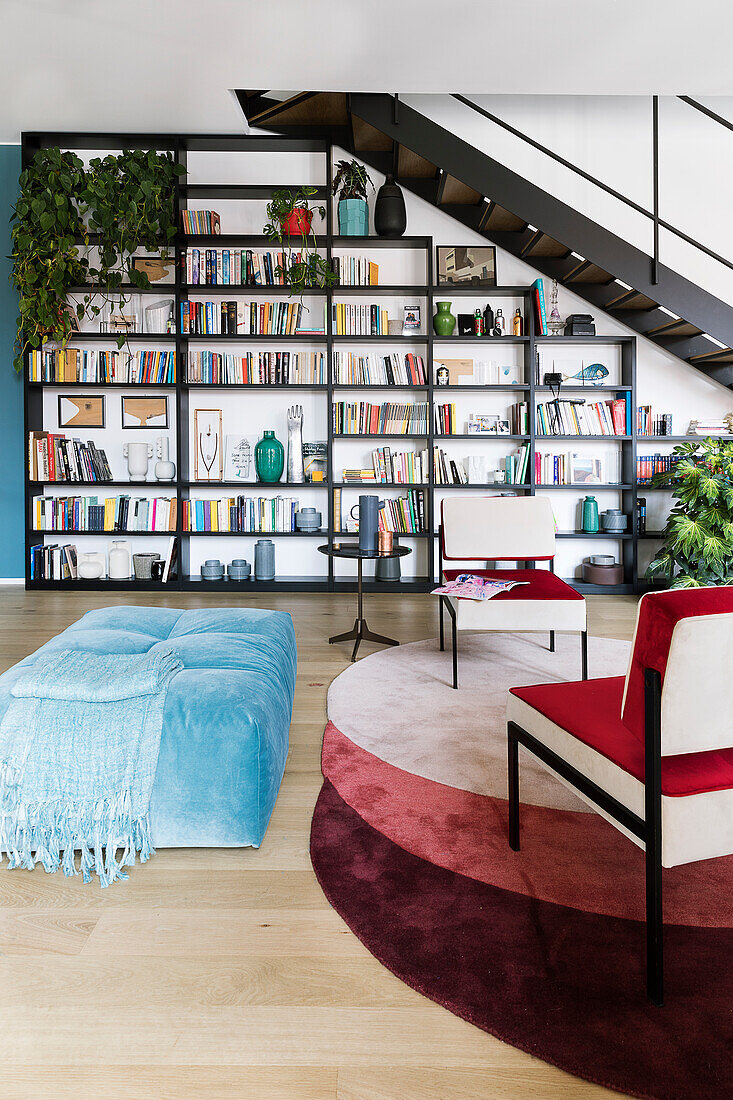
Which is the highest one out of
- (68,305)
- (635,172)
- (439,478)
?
(635,172)

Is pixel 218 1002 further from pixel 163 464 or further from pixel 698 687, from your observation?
pixel 163 464

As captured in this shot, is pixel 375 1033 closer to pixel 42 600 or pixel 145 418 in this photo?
pixel 42 600

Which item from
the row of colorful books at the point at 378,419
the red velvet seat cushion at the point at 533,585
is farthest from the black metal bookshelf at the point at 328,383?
the red velvet seat cushion at the point at 533,585

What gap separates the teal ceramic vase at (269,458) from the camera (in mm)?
5531

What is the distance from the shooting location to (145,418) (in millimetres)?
5805

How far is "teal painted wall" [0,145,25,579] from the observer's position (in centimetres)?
571

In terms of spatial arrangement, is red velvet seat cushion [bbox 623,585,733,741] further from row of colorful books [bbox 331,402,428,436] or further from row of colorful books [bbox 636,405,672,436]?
row of colorful books [bbox 636,405,672,436]

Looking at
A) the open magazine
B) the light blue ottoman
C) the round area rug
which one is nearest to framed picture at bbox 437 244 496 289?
the open magazine

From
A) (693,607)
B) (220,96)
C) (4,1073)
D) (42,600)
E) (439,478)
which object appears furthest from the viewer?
(439,478)

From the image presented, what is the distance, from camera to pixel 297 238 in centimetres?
552

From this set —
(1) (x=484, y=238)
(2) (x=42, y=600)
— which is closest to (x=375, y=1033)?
(2) (x=42, y=600)

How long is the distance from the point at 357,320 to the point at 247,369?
2.92ft

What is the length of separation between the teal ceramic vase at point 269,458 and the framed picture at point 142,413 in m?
0.84

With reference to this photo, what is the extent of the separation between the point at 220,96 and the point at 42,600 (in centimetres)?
354
